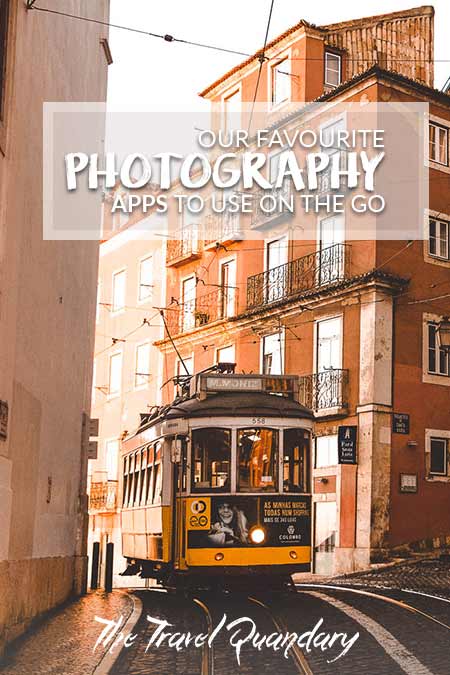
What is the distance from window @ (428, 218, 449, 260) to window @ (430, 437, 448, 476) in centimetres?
463

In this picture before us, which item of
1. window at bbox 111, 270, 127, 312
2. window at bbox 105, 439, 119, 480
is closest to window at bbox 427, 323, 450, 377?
window at bbox 105, 439, 119, 480

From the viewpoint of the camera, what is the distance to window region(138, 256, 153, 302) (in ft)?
133

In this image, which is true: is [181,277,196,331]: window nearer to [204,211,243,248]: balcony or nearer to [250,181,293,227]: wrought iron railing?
[204,211,243,248]: balcony

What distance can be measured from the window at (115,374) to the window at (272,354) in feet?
35.3

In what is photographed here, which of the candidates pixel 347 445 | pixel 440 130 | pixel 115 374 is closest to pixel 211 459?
pixel 347 445

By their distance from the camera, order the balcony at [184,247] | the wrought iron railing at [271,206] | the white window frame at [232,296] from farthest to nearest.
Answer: the balcony at [184,247]
the white window frame at [232,296]
the wrought iron railing at [271,206]

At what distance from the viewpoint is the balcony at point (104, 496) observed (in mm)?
40125

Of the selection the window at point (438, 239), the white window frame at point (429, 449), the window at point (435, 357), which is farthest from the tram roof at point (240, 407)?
the window at point (438, 239)

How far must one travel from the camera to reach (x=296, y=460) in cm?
1553

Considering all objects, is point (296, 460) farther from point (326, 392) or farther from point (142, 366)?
point (142, 366)

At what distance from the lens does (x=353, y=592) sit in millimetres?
17047

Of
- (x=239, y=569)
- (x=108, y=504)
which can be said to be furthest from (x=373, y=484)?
(x=108, y=504)

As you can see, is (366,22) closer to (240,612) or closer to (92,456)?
(92,456)

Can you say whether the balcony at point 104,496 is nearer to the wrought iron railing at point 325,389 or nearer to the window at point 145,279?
the window at point 145,279
